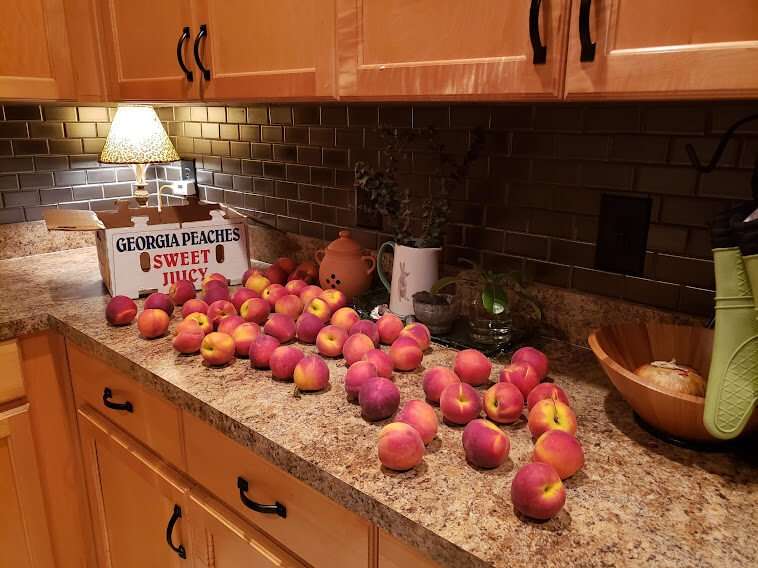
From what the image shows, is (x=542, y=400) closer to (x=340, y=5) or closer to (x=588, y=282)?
(x=588, y=282)

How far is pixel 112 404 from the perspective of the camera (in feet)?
4.36

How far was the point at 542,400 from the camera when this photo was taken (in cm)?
91

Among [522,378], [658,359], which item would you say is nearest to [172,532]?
[522,378]

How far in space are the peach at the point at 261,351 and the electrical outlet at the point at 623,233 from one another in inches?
28.3

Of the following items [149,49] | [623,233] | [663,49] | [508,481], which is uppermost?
[149,49]

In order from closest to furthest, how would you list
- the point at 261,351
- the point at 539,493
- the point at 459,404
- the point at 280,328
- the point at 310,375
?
1. the point at 539,493
2. the point at 459,404
3. the point at 310,375
4. the point at 261,351
5. the point at 280,328

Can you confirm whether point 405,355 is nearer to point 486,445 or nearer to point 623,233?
point 486,445

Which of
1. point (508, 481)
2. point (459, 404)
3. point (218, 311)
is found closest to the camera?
point (508, 481)

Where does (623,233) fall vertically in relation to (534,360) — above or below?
above

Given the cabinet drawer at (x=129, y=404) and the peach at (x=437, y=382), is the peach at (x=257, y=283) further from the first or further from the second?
the peach at (x=437, y=382)

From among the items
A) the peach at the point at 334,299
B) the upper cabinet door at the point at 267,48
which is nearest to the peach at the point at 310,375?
the peach at the point at 334,299

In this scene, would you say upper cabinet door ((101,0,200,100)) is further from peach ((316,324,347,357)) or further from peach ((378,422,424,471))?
peach ((378,422,424,471))

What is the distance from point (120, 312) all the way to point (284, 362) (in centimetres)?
54

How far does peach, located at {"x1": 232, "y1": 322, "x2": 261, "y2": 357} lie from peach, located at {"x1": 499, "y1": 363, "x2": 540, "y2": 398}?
538mm
